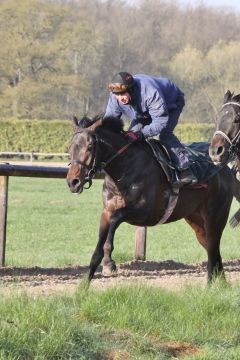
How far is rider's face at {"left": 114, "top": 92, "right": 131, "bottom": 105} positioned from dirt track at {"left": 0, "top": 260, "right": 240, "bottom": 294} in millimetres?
1680

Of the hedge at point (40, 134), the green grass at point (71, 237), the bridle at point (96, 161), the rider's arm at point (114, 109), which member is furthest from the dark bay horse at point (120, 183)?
the hedge at point (40, 134)

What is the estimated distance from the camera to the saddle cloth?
28.6ft

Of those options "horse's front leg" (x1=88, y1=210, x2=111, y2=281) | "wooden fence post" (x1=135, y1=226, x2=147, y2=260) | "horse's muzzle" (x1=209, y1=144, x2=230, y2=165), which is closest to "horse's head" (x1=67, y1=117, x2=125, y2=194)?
"horse's front leg" (x1=88, y1=210, x2=111, y2=281)

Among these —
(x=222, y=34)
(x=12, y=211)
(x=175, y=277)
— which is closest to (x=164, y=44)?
(x=222, y=34)

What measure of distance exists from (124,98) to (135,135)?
1.35 ft

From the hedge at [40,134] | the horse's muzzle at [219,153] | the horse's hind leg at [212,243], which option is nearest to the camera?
the horse's muzzle at [219,153]

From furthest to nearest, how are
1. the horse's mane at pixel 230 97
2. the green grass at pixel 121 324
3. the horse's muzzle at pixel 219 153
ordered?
1. the horse's mane at pixel 230 97
2. the horse's muzzle at pixel 219 153
3. the green grass at pixel 121 324

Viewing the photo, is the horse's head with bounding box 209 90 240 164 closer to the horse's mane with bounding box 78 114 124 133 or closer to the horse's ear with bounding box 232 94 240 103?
the horse's ear with bounding box 232 94 240 103

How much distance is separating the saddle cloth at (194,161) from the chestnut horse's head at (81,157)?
0.84 meters

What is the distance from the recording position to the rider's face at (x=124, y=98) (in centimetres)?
834

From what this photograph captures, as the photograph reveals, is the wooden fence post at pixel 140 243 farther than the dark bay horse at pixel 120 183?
Yes

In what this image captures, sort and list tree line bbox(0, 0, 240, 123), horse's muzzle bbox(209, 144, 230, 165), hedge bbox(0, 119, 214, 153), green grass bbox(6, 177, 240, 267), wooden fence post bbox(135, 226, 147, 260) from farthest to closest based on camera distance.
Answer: tree line bbox(0, 0, 240, 123) → hedge bbox(0, 119, 214, 153) → green grass bbox(6, 177, 240, 267) → wooden fence post bbox(135, 226, 147, 260) → horse's muzzle bbox(209, 144, 230, 165)

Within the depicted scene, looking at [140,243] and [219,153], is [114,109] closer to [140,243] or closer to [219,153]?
[219,153]

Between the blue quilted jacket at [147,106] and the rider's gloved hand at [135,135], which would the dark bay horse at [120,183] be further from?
the blue quilted jacket at [147,106]
